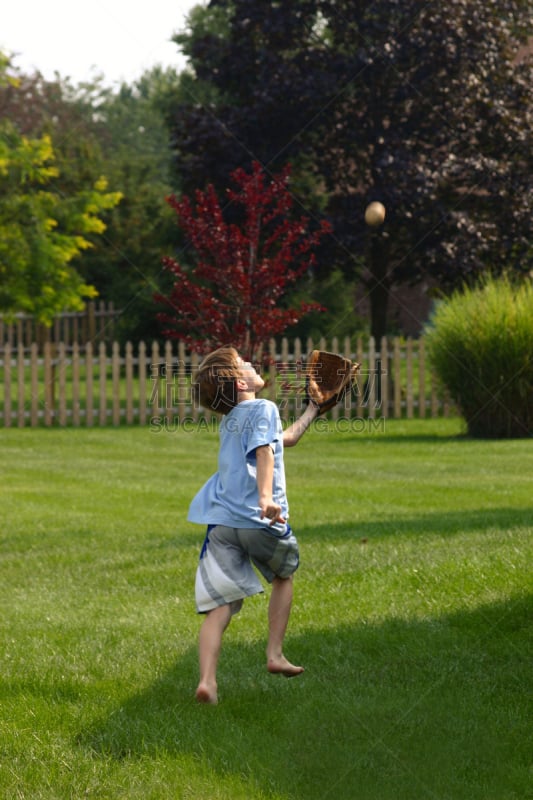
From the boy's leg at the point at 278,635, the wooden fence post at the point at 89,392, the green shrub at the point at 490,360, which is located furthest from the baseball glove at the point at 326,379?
the wooden fence post at the point at 89,392

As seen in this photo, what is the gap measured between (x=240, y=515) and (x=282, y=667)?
62 cm

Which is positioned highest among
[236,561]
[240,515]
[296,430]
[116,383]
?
[116,383]

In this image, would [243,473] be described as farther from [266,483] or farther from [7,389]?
[7,389]

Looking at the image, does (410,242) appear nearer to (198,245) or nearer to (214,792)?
(198,245)

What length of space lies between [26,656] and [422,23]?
59.8ft

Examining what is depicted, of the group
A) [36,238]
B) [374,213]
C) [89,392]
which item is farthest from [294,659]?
[36,238]

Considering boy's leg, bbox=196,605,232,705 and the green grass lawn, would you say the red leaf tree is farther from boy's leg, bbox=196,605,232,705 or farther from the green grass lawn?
boy's leg, bbox=196,605,232,705

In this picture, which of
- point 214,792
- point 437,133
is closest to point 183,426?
point 437,133

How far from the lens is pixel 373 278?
2233 centimetres

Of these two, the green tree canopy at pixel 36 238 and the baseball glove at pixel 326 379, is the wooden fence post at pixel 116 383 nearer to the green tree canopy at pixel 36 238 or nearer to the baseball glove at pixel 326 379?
the green tree canopy at pixel 36 238

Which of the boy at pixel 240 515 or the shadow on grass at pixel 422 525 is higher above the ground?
the boy at pixel 240 515

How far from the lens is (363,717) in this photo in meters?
3.87

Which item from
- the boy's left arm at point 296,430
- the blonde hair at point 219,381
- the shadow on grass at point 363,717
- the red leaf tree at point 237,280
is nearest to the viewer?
the shadow on grass at point 363,717

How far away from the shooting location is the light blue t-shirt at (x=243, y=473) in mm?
4137
